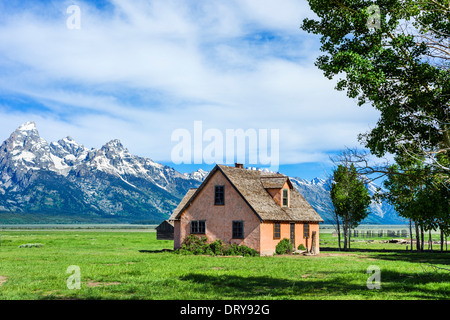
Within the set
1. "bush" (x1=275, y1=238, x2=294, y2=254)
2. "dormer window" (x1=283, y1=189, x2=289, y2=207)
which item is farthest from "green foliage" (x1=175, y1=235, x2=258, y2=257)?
"dormer window" (x1=283, y1=189, x2=289, y2=207)

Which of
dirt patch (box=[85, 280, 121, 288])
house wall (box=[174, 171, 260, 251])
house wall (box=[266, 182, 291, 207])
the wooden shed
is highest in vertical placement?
house wall (box=[266, 182, 291, 207])

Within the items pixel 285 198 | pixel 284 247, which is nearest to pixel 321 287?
pixel 284 247

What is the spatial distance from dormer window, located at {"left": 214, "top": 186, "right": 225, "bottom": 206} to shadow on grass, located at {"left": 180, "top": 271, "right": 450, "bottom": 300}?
1964cm

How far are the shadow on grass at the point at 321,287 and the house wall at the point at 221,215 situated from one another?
1735 centimetres

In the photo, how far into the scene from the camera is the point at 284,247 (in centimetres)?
4359

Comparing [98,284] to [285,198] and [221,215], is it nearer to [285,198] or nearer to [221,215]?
[221,215]

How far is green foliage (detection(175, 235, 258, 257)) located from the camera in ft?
134

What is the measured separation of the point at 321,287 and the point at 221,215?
2431cm

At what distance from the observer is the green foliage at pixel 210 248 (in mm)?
40875

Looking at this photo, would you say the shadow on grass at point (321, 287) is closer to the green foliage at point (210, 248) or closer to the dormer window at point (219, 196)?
the green foliage at point (210, 248)

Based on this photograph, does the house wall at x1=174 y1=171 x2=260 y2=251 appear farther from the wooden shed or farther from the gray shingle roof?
the wooden shed
